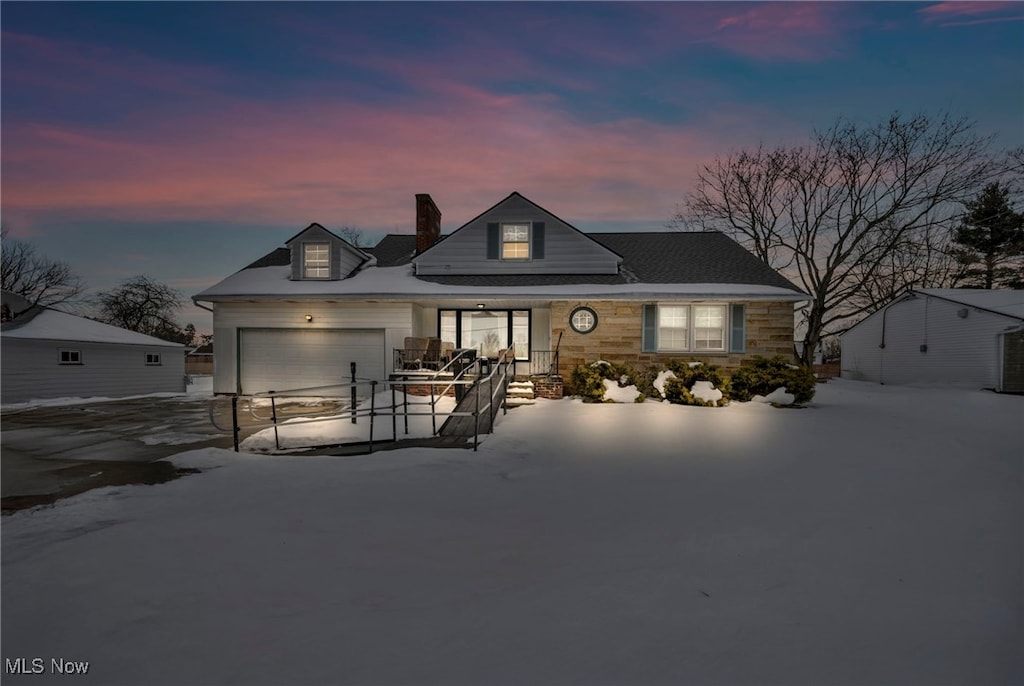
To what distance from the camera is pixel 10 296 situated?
17.5 metres

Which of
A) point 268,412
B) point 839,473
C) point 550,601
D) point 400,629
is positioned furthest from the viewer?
point 268,412

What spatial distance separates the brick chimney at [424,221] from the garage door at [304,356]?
410 cm

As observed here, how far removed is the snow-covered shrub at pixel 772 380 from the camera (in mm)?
11609

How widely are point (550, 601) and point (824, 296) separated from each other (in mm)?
29132

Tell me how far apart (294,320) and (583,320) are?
9628 millimetres

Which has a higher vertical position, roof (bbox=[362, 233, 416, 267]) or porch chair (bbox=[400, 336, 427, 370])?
roof (bbox=[362, 233, 416, 267])

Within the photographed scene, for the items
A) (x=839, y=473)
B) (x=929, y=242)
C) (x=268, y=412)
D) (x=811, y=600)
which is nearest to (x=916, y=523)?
(x=839, y=473)

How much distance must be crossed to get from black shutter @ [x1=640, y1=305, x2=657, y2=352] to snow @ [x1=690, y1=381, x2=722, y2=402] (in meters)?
2.26

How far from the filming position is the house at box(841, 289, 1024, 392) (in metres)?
16.3

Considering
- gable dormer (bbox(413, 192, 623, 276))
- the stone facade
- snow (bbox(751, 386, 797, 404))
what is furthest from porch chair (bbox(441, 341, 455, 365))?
snow (bbox(751, 386, 797, 404))

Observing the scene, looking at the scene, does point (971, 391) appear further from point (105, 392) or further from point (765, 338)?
point (105, 392)

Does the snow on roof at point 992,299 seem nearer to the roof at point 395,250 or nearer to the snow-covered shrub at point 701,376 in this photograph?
the snow-covered shrub at point 701,376

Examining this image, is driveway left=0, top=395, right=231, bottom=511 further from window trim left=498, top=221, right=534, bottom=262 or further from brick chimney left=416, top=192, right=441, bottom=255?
window trim left=498, top=221, right=534, bottom=262
